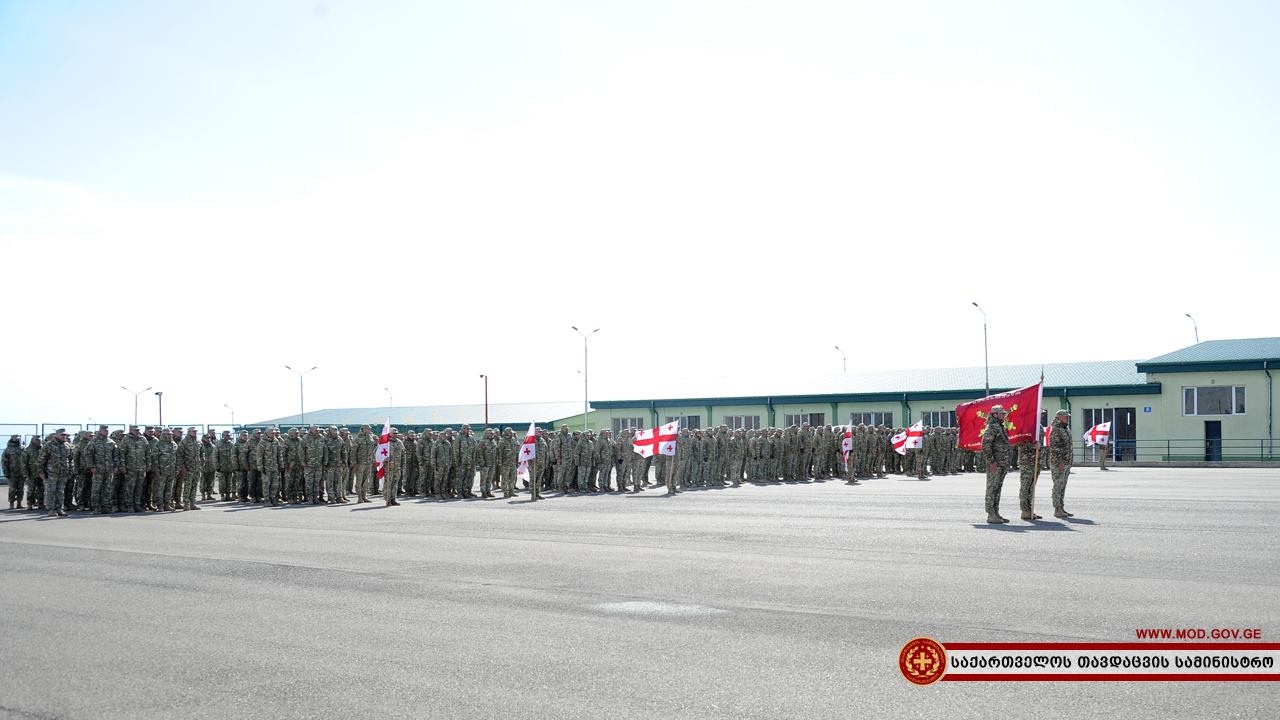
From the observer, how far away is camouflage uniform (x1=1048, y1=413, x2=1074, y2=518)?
61.0 ft

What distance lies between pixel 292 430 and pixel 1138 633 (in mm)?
22962

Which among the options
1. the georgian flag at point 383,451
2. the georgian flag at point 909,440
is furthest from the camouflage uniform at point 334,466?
the georgian flag at point 909,440

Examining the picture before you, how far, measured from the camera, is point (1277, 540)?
575 inches

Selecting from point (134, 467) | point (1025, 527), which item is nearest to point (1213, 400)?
point (1025, 527)

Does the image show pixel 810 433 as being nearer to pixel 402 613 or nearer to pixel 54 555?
pixel 54 555

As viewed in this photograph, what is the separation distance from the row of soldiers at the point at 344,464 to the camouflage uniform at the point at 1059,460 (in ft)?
40.1

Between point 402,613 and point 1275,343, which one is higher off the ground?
point 1275,343

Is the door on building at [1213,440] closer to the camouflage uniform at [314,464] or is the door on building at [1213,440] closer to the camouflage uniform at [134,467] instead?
the camouflage uniform at [314,464]

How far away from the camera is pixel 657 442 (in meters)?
30.7

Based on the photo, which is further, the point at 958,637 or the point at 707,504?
the point at 707,504

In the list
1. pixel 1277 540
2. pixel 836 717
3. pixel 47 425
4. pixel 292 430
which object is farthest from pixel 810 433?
pixel 836 717

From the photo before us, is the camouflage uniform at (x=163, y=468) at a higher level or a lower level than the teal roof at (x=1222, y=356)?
lower

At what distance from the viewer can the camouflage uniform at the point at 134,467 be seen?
24.4 meters

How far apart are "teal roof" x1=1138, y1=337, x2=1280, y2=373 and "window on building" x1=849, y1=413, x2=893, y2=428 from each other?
1393 centimetres
